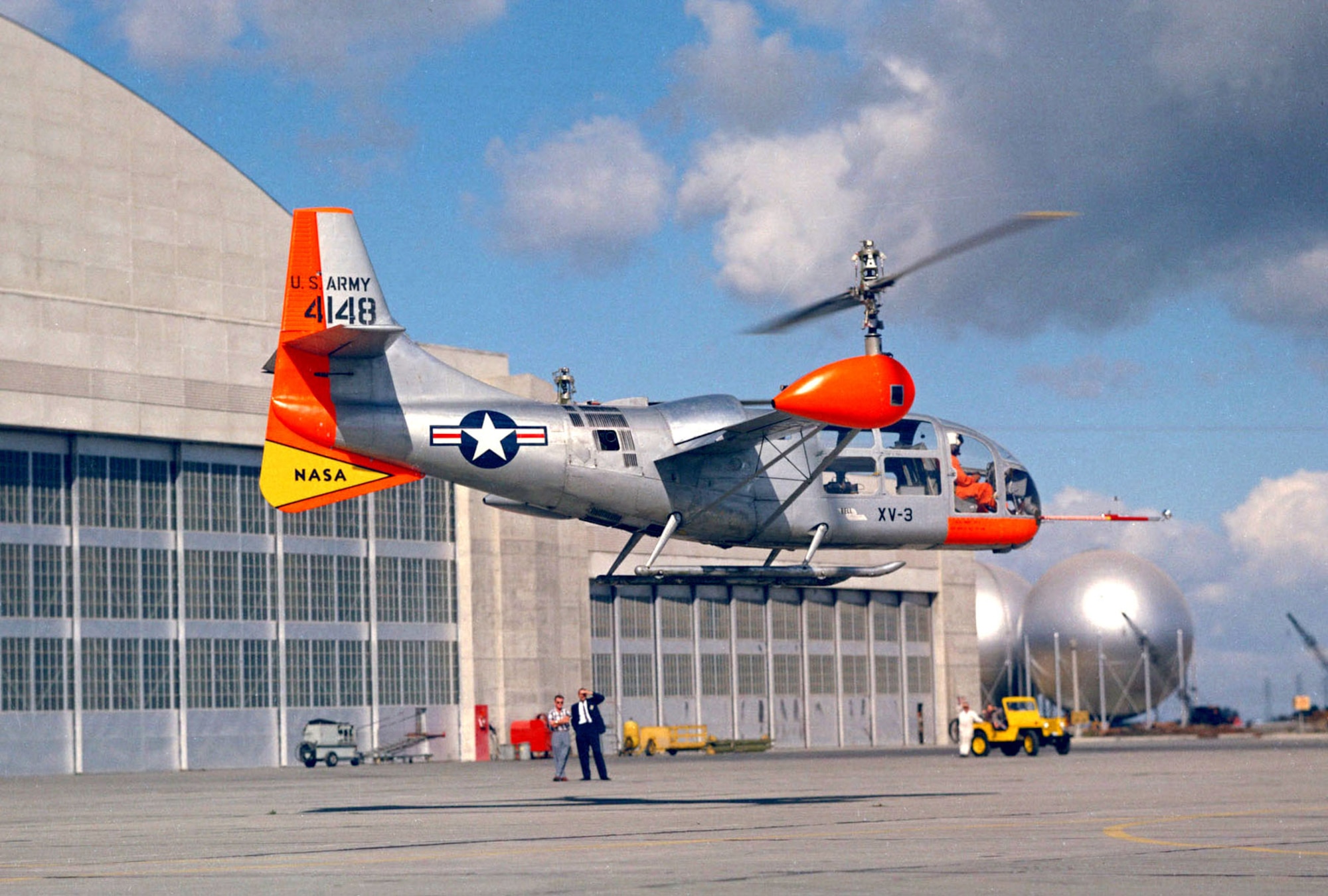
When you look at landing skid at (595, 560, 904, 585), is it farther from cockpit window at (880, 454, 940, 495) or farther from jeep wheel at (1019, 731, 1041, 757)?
jeep wheel at (1019, 731, 1041, 757)

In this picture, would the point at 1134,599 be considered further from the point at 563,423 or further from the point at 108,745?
the point at 563,423

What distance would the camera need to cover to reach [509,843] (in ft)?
63.3

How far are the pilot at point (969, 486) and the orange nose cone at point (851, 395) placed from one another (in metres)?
6.11

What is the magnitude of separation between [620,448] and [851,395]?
18.3 feet

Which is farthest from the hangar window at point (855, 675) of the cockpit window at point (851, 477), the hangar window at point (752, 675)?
the cockpit window at point (851, 477)

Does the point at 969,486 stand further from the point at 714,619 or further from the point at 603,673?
the point at 714,619

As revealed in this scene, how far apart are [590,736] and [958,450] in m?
12.3

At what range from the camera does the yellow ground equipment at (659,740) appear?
7056cm

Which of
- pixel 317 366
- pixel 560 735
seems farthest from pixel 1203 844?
pixel 560 735

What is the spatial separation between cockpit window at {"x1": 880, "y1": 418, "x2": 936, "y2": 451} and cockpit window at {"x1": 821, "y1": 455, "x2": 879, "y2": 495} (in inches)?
19.1

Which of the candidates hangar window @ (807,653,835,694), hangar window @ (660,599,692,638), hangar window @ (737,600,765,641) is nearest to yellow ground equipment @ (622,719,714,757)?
hangar window @ (660,599,692,638)

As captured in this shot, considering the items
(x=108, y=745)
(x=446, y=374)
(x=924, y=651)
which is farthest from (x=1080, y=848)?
(x=924, y=651)

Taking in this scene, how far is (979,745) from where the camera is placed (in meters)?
55.5

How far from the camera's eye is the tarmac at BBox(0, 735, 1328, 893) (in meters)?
14.6
